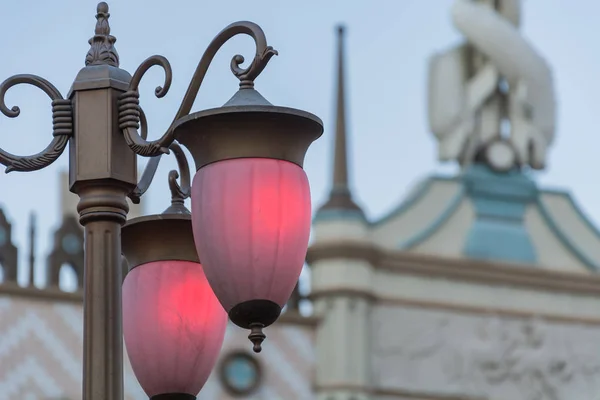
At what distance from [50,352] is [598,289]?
6.66 metres

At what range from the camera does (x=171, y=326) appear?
5.99m

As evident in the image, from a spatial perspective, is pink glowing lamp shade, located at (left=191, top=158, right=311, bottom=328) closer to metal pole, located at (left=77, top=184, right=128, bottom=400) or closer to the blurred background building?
metal pole, located at (left=77, top=184, right=128, bottom=400)

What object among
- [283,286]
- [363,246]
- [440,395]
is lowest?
[283,286]

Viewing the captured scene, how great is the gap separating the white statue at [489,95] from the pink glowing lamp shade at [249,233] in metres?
16.7

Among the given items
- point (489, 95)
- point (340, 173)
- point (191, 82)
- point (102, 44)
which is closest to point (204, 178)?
point (191, 82)

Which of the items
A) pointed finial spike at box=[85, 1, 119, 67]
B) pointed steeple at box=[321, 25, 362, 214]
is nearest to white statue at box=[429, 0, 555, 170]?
pointed steeple at box=[321, 25, 362, 214]

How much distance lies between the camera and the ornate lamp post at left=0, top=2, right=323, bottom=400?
5090mm

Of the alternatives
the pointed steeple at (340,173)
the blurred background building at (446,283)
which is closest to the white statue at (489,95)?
the blurred background building at (446,283)

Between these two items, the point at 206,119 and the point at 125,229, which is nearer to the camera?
the point at 206,119

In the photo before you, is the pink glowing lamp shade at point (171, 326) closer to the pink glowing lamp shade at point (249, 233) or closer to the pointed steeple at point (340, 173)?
the pink glowing lamp shade at point (249, 233)

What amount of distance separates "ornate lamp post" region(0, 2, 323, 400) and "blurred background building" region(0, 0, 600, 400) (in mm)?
13949

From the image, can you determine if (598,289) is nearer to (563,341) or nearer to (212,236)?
(563,341)

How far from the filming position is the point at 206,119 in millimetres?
5215

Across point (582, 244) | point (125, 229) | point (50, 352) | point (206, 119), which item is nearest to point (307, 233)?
point (206, 119)
